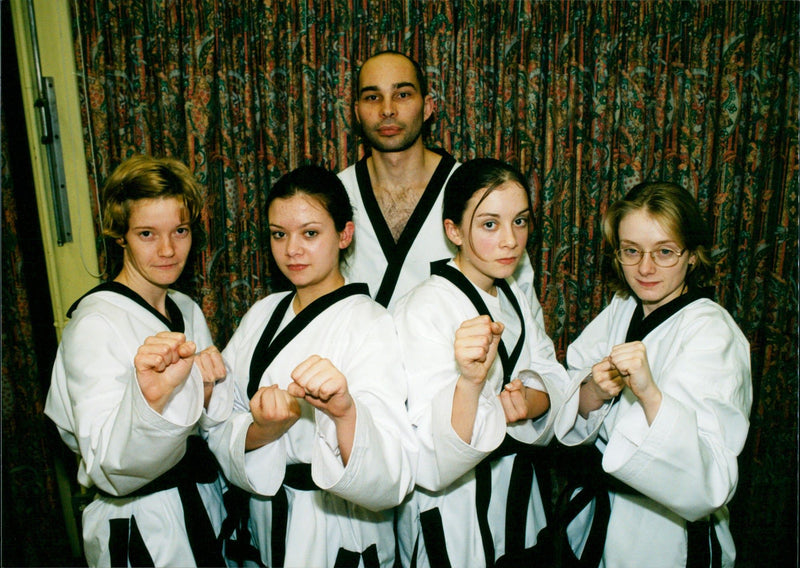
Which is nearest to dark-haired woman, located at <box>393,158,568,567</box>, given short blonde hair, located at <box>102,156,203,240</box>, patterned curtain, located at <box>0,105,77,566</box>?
short blonde hair, located at <box>102,156,203,240</box>

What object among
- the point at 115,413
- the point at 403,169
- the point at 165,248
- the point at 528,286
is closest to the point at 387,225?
the point at 403,169

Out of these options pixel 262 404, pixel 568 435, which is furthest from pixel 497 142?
pixel 262 404

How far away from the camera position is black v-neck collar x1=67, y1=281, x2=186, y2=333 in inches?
61.1

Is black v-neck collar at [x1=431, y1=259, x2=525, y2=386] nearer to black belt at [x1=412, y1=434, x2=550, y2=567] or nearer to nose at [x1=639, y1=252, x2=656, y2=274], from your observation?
black belt at [x1=412, y1=434, x2=550, y2=567]

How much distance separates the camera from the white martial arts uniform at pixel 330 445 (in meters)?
1.23

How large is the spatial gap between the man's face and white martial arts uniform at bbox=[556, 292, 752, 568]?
3.77 ft

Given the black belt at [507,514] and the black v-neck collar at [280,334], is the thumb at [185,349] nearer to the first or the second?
the black v-neck collar at [280,334]

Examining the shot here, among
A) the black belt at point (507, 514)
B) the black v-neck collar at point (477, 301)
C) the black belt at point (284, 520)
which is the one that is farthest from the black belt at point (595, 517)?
the black belt at point (284, 520)

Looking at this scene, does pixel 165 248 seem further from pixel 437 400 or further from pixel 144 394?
pixel 437 400

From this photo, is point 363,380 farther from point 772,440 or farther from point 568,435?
point 772,440

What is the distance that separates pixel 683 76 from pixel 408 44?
1.24 m

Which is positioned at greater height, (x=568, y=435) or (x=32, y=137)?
(x=32, y=137)

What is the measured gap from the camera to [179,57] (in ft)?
7.34

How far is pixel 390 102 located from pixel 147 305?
3.87 ft
